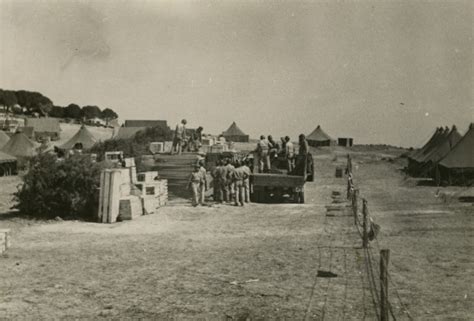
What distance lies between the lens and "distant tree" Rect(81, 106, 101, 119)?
133 metres

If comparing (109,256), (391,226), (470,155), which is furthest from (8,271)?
(470,155)

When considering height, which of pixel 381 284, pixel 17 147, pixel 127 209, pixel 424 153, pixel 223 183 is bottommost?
pixel 127 209

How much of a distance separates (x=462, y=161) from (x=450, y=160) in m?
0.58

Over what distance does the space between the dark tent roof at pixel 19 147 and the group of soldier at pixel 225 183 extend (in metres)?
22.0

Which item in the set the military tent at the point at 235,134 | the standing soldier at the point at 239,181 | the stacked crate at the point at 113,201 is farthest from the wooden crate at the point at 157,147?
the military tent at the point at 235,134

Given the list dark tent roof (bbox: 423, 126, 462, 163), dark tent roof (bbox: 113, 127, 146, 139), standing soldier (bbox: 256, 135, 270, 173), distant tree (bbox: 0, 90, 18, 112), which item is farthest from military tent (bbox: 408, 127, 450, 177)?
distant tree (bbox: 0, 90, 18, 112)

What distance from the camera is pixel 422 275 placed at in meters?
9.00

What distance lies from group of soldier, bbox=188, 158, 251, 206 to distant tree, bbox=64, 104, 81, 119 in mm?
117207

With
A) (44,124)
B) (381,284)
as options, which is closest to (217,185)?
(381,284)

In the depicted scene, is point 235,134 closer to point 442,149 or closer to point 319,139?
point 319,139

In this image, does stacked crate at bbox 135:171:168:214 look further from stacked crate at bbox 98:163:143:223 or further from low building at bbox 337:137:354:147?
low building at bbox 337:137:354:147

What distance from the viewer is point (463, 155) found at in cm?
2534

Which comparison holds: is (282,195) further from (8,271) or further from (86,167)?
(8,271)

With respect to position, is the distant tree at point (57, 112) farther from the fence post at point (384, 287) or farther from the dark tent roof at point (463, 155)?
the fence post at point (384, 287)
